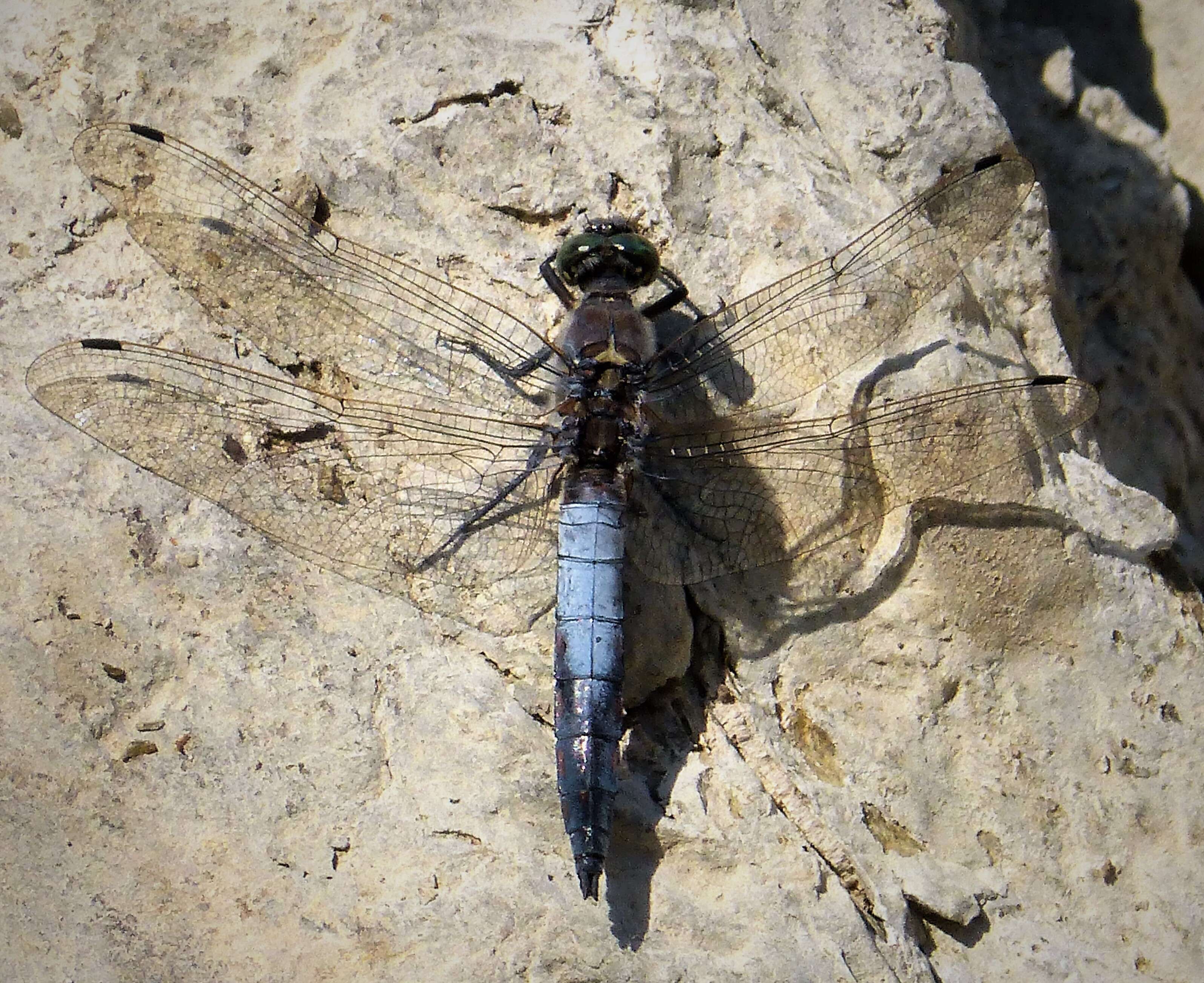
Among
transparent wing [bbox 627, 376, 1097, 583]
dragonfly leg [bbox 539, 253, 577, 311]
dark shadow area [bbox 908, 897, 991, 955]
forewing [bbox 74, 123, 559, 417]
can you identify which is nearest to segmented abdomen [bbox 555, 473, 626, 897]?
transparent wing [bbox 627, 376, 1097, 583]

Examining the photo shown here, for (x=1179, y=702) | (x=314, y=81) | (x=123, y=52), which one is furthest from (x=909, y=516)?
(x=123, y=52)

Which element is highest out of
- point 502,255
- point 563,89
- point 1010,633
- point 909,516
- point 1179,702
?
point 563,89

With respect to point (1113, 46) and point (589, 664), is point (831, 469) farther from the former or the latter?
point (1113, 46)

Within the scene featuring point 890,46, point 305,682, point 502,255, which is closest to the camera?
point 305,682

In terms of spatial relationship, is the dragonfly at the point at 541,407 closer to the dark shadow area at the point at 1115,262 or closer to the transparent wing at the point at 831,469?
the transparent wing at the point at 831,469

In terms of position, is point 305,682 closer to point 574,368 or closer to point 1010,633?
point 574,368
